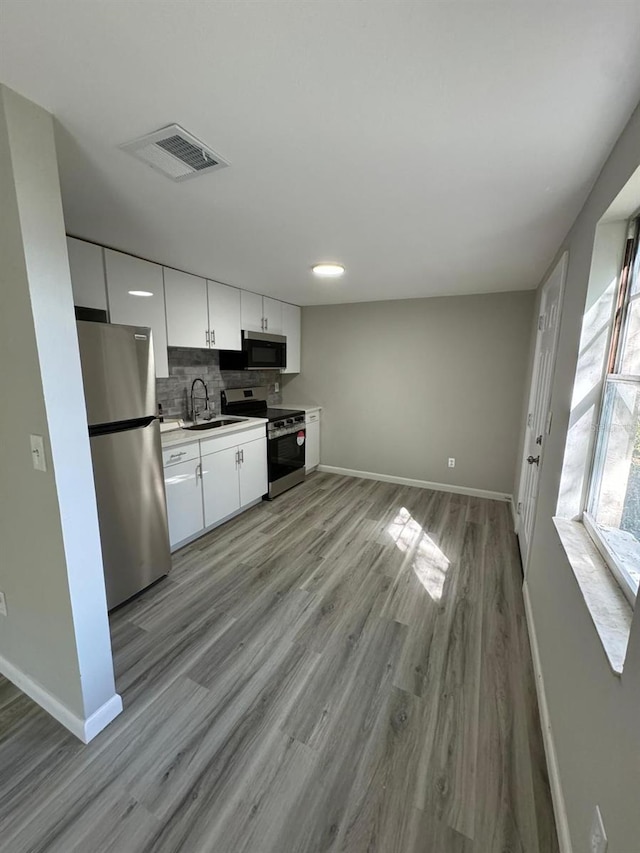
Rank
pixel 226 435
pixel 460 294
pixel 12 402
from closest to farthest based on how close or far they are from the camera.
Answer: pixel 12 402 → pixel 226 435 → pixel 460 294

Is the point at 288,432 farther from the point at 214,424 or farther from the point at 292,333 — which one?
the point at 292,333

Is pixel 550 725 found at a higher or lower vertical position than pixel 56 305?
lower

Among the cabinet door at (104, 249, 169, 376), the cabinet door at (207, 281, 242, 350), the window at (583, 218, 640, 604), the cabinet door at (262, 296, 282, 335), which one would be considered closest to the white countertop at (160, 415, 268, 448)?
the cabinet door at (104, 249, 169, 376)

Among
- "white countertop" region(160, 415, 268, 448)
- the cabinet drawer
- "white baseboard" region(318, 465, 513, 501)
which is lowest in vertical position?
"white baseboard" region(318, 465, 513, 501)

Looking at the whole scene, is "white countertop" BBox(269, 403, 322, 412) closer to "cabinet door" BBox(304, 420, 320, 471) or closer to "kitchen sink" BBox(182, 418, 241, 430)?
"cabinet door" BBox(304, 420, 320, 471)

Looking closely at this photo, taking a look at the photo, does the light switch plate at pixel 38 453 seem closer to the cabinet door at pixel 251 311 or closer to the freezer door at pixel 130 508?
the freezer door at pixel 130 508

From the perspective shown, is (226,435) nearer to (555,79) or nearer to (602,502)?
(602,502)

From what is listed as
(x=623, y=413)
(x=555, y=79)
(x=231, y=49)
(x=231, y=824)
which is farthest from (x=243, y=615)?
(x=555, y=79)

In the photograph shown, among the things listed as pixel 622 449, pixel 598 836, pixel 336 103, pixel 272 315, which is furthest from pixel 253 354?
pixel 598 836

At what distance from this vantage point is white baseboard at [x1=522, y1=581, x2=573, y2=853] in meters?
1.12

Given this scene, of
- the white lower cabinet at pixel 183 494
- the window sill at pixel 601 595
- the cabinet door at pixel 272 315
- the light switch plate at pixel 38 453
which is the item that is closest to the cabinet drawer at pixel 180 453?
the white lower cabinet at pixel 183 494

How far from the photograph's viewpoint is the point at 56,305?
3.99 ft

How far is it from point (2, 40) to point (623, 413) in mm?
2283

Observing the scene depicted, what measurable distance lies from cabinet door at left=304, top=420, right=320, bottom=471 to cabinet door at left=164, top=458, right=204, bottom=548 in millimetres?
1912
